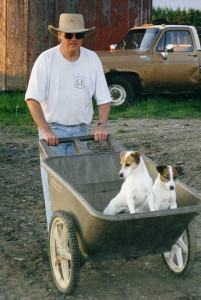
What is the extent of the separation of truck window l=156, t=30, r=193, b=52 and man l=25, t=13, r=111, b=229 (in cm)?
918

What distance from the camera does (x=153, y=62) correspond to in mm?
14750

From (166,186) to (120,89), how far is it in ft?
33.9

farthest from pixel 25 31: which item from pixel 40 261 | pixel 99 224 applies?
pixel 99 224

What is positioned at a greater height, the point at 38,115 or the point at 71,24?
the point at 71,24

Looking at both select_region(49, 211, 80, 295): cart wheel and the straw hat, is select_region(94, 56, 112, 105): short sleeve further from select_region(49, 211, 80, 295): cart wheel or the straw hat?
select_region(49, 211, 80, 295): cart wheel

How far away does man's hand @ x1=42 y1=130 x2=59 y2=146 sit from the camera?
5.35 meters

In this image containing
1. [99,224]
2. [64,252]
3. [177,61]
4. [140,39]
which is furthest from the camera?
[140,39]

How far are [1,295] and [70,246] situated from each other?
2.42 feet

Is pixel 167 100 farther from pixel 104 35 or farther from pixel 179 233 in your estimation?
pixel 179 233

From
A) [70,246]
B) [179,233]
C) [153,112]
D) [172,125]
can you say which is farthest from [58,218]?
[153,112]

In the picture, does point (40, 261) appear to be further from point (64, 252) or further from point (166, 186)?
point (166, 186)

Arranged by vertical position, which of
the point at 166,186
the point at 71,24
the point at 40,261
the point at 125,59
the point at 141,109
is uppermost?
the point at 71,24

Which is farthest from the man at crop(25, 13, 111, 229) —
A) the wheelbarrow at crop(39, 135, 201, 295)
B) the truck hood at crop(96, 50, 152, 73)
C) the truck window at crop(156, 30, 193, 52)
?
the truck window at crop(156, 30, 193, 52)

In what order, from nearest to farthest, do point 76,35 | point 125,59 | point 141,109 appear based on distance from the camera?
1. point 76,35
2. point 141,109
3. point 125,59
